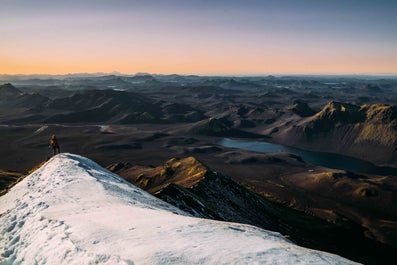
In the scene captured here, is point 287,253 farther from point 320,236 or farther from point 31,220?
point 320,236

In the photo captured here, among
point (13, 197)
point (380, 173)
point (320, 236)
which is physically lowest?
point (380, 173)

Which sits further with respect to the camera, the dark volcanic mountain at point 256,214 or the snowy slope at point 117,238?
the dark volcanic mountain at point 256,214

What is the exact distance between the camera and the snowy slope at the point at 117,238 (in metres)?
15.3

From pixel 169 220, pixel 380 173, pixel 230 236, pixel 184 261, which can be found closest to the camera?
pixel 184 261

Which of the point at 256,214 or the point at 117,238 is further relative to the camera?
the point at 256,214

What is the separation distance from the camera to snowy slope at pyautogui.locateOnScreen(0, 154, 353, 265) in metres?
15.3

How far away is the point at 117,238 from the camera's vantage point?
17.3m

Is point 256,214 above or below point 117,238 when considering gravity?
below

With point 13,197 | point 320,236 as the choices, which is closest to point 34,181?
point 13,197

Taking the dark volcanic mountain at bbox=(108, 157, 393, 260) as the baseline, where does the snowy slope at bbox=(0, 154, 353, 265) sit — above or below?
above

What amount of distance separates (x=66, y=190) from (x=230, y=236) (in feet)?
55.7

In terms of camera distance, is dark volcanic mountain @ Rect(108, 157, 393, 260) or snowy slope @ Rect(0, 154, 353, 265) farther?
dark volcanic mountain @ Rect(108, 157, 393, 260)

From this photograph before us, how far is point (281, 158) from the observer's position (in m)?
189

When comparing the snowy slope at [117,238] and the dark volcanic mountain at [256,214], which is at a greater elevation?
the snowy slope at [117,238]
